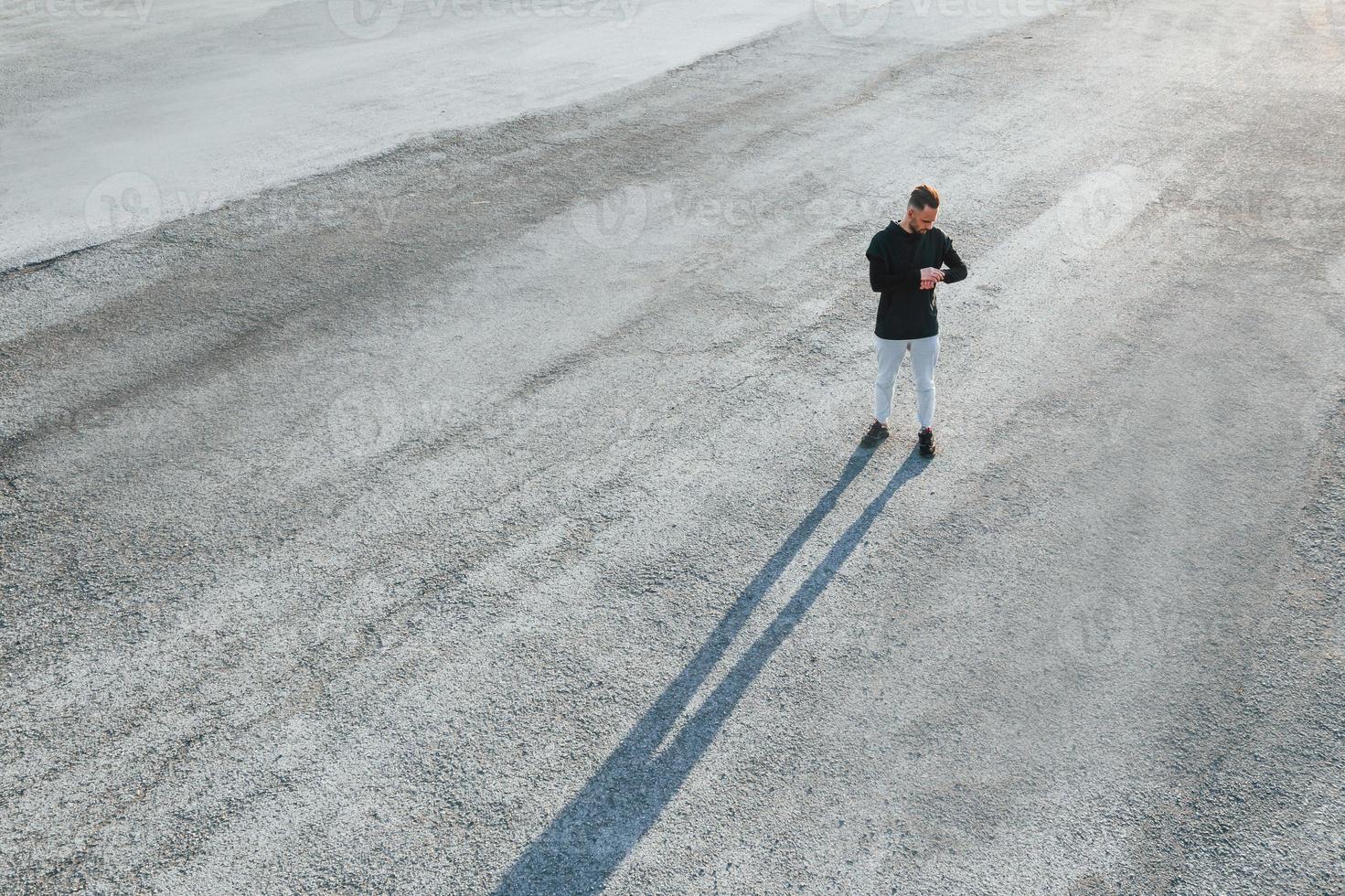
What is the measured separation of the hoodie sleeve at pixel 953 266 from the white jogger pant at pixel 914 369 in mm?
371

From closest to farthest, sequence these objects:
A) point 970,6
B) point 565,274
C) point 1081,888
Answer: point 1081,888 → point 565,274 → point 970,6

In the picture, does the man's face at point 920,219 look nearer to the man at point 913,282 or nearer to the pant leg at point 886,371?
the man at point 913,282

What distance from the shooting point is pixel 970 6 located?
18.3 metres

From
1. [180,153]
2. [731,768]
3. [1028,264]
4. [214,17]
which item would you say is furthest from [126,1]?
[731,768]

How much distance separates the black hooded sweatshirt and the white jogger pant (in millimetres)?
99

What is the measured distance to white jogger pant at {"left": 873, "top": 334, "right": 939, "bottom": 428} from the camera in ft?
21.7

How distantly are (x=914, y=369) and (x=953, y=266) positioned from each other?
0.70 metres

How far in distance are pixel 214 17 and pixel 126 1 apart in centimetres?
233

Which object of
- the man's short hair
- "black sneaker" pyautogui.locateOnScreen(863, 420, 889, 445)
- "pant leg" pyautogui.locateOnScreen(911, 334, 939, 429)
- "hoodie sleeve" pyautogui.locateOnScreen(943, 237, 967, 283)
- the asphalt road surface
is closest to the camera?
the asphalt road surface

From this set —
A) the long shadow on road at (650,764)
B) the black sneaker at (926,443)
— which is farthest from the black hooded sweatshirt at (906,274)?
the long shadow on road at (650,764)

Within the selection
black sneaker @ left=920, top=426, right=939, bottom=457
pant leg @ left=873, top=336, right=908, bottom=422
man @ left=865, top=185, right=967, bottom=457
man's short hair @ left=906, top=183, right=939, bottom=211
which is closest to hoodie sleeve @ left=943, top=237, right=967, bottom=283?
man @ left=865, top=185, right=967, bottom=457

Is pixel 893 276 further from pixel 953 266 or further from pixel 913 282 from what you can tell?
pixel 953 266

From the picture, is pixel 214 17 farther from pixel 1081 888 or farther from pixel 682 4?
pixel 1081 888

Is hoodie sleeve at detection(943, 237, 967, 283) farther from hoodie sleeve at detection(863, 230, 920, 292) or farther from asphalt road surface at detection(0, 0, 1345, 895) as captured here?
asphalt road surface at detection(0, 0, 1345, 895)
